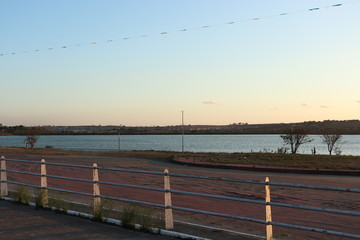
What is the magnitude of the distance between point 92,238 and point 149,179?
11.0 m

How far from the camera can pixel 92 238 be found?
7.82 meters

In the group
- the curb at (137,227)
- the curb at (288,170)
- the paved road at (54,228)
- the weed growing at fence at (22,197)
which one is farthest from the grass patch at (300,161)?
the paved road at (54,228)

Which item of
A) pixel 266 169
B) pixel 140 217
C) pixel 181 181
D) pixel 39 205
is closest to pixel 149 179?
pixel 181 181

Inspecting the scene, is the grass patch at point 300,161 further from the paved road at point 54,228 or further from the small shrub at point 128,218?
the paved road at point 54,228

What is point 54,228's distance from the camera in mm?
8570

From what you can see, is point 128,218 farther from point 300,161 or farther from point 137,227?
point 300,161

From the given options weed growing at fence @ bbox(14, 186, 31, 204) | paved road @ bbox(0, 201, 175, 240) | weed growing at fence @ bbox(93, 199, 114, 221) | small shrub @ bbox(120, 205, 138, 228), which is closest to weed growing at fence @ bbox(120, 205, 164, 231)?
small shrub @ bbox(120, 205, 138, 228)

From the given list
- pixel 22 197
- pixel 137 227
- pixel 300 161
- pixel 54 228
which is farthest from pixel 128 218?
pixel 300 161

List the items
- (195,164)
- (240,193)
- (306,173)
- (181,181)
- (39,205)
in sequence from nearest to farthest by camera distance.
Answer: (39,205) < (240,193) < (181,181) < (306,173) < (195,164)

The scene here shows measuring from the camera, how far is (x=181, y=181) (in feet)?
59.7

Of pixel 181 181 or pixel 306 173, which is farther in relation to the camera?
pixel 306 173

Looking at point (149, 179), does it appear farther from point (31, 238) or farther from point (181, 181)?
point (31, 238)

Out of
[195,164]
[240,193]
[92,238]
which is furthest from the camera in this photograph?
[195,164]

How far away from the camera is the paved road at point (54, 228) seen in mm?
7953
